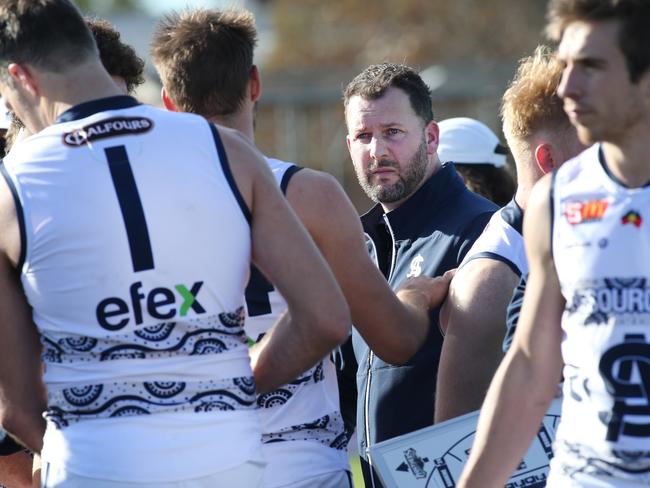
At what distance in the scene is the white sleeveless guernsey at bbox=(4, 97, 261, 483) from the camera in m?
2.87

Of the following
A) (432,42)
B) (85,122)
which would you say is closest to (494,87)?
(432,42)

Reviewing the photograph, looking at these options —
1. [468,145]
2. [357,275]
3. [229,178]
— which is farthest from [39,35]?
[468,145]

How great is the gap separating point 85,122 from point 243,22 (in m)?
0.85

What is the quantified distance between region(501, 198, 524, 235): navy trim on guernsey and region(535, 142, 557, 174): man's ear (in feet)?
0.50

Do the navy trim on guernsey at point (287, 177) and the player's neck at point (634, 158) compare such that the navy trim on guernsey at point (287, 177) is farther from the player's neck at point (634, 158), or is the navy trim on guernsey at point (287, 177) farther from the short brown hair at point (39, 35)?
the player's neck at point (634, 158)

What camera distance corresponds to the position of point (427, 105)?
5035mm

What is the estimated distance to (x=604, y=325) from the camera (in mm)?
2641

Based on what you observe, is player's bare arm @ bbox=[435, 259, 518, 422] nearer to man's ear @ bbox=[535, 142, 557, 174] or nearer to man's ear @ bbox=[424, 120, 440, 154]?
man's ear @ bbox=[535, 142, 557, 174]

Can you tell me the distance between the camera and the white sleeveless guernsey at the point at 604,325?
103 inches

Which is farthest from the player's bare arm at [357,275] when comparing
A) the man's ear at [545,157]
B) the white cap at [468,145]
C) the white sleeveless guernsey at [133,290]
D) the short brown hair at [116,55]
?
the white cap at [468,145]

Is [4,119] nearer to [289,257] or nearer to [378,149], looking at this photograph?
[378,149]

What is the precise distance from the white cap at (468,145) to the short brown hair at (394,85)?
2.15 ft

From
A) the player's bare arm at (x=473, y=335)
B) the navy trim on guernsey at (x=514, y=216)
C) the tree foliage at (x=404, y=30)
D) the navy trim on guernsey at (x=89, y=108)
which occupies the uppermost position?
the tree foliage at (x=404, y=30)

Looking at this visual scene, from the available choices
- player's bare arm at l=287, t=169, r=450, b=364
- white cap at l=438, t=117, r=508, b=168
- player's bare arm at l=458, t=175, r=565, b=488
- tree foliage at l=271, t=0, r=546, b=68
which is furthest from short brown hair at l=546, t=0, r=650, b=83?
tree foliage at l=271, t=0, r=546, b=68
